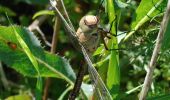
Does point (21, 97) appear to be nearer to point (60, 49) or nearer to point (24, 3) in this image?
point (60, 49)

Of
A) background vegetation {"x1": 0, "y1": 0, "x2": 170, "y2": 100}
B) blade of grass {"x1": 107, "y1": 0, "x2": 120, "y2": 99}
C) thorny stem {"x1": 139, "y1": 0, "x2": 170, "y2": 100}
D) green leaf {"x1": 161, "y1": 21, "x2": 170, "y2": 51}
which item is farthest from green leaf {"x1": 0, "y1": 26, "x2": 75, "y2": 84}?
thorny stem {"x1": 139, "y1": 0, "x2": 170, "y2": 100}

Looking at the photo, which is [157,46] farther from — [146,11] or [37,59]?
[37,59]

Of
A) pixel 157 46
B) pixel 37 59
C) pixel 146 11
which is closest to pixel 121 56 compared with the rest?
pixel 37 59

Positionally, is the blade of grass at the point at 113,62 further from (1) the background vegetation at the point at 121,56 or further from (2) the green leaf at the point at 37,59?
(2) the green leaf at the point at 37,59

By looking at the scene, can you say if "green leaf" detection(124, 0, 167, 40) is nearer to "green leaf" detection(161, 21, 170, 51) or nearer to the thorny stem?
"green leaf" detection(161, 21, 170, 51)

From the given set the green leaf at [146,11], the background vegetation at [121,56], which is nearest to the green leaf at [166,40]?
the background vegetation at [121,56]

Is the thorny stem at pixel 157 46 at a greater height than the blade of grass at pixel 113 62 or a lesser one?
greater

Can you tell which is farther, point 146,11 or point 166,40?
point 146,11

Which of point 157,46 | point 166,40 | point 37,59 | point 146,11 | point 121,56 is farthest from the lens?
point 121,56
